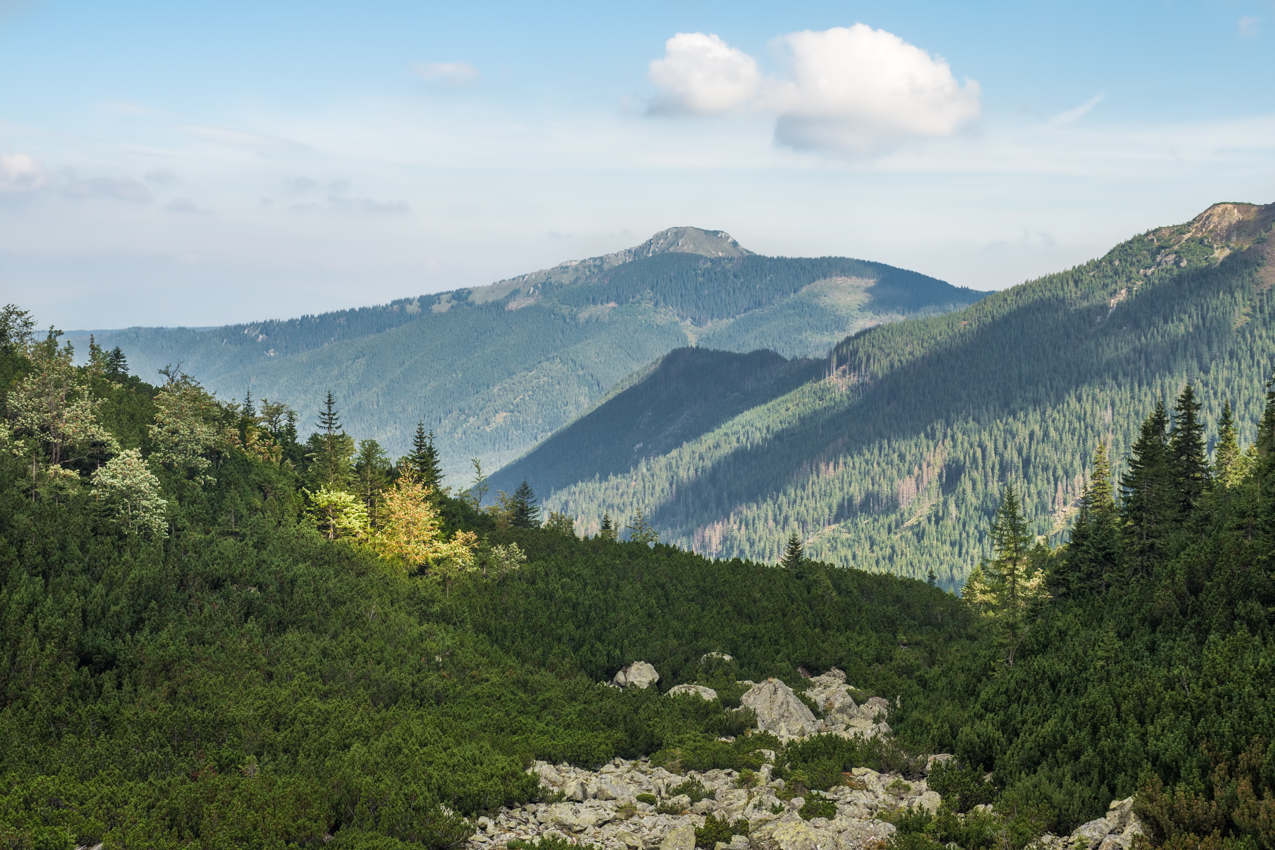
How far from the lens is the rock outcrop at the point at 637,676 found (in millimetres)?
51906

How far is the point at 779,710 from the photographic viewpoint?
46.2 meters

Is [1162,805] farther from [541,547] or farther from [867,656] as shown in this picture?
[541,547]

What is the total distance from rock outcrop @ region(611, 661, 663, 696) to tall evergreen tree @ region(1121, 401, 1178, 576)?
28.0m

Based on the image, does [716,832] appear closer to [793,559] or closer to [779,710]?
[779,710]

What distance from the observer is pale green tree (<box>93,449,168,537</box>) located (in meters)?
45.6

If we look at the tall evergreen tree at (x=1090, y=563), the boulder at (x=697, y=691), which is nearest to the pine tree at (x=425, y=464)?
the boulder at (x=697, y=691)

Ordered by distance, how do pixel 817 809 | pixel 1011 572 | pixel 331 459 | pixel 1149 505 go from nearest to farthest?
1. pixel 817 809
2. pixel 1149 505
3. pixel 331 459
4. pixel 1011 572

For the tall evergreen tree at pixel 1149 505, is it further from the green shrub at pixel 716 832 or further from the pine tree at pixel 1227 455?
the green shrub at pixel 716 832

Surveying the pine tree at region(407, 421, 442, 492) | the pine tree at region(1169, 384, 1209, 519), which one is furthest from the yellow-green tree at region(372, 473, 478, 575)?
the pine tree at region(1169, 384, 1209, 519)

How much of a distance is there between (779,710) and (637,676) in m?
9.64

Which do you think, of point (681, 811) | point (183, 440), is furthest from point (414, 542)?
point (681, 811)

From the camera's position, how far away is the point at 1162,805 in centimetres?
2475

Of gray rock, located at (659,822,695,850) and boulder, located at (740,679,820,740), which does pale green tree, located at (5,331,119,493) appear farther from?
gray rock, located at (659,822,695,850)

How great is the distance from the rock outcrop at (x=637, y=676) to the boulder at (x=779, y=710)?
20.4 feet
